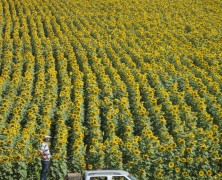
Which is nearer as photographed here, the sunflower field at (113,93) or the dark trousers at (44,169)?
the dark trousers at (44,169)

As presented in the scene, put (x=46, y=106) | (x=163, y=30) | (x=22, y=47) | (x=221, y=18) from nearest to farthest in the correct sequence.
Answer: (x=46, y=106), (x=22, y=47), (x=163, y=30), (x=221, y=18)

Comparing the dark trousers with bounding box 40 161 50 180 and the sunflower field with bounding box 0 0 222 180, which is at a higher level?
the sunflower field with bounding box 0 0 222 180

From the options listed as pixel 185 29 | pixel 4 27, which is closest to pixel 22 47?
pixel 4 27

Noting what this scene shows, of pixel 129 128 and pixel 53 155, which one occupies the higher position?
pixel 129 128

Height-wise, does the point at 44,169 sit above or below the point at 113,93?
below

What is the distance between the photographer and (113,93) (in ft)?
53.4

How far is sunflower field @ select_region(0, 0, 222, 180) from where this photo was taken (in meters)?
11.3

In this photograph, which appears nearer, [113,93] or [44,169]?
[44,169]

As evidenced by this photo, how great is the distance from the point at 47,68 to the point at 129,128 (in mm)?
7799

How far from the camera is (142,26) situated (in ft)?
87.5

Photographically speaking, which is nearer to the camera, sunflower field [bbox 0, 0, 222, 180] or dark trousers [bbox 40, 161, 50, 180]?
dark trousers [bbox 40, 161, 50, 180]

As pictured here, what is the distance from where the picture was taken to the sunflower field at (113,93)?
1133 centimetres

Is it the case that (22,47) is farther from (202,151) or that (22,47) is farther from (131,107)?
(202,151)

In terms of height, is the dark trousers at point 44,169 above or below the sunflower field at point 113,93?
below
